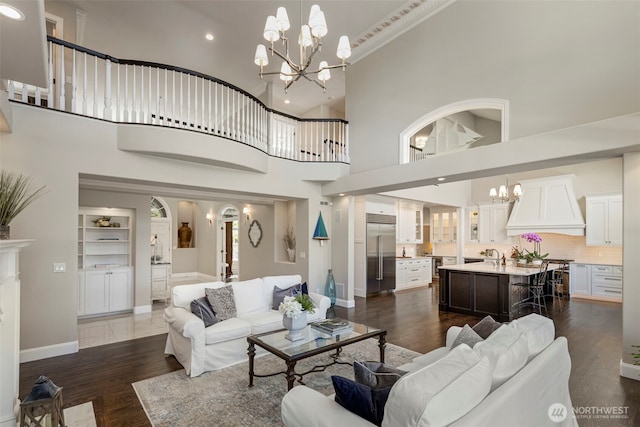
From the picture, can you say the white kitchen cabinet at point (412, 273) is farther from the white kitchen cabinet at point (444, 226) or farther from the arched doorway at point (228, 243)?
the arched doorway at point (228, 243)

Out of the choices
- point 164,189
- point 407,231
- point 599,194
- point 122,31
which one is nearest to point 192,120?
point 164,189

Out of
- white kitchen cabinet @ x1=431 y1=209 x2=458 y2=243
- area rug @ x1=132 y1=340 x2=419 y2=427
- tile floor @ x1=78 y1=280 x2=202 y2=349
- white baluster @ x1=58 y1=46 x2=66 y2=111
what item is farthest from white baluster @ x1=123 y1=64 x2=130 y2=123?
white kitchen cabinet @ x1=431 y1=209 x2=458 y2=243

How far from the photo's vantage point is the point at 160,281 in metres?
7.19

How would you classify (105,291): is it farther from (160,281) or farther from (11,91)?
(11,91)

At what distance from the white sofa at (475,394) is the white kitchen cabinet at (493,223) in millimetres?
8031

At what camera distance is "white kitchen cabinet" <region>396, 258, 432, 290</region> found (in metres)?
8.84

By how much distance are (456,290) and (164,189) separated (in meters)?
5.89

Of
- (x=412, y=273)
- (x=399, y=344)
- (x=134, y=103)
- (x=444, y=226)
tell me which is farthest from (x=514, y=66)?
(x=444, y=226)

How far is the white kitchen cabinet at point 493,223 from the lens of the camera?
31.1ft

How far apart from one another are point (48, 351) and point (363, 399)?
4.38m

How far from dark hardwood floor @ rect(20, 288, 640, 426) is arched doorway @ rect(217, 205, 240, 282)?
17.4ft

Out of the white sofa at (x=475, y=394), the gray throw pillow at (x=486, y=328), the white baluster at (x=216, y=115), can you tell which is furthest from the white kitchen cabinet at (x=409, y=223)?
the white sofa at (x=475, y=394)

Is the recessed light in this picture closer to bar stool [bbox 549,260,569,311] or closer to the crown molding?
the crown molding

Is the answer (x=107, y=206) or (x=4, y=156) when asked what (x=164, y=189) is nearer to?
(x=107, y=206)
